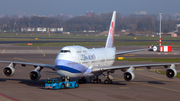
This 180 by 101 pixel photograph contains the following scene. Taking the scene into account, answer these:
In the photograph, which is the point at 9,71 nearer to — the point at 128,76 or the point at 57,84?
the point at 57,84

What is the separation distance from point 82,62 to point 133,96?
8.62 metres

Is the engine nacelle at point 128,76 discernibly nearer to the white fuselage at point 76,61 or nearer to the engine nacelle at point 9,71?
the white fuselage at point 76,61

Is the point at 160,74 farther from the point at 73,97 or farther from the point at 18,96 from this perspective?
the point at 18,96

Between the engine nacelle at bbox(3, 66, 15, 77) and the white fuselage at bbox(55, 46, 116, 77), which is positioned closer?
the white fuselage at bbox(55, 46, 116, 77)

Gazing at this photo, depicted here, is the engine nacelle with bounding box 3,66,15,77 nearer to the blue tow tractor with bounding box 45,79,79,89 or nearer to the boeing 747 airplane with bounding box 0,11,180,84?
the boeing 747 airplane with bounding box 0,11,180,84

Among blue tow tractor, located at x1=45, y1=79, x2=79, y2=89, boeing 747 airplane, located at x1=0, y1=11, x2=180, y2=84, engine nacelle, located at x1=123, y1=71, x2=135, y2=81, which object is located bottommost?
blue tow tractor, located at x1=45, y1=79, x2=79, y2=89

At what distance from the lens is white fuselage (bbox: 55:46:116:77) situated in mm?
32500

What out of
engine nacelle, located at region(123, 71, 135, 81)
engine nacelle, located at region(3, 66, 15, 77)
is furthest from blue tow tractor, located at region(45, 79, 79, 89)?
engine nacelle, located at region(3, 66, 15, 77)

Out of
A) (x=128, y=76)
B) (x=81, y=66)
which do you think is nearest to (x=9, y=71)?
(x=81, y=66)

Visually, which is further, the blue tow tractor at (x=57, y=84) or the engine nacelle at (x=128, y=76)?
the engine nacelle at (x=128, y=76)

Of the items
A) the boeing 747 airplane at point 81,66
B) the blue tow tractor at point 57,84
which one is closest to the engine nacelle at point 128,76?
the boeing 747 airplane at point 81,66

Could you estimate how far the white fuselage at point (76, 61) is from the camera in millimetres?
32500

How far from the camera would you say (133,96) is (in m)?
29.0

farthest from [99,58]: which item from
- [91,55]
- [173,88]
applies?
[173,88]
